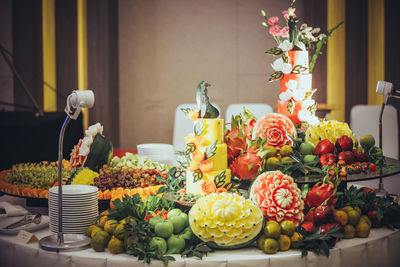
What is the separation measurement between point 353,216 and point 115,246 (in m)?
0.88

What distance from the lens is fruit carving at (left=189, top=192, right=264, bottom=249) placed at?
1.54 metres

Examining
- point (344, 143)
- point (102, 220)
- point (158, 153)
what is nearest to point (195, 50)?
point (158, 153)

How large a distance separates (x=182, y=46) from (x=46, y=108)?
1.99m

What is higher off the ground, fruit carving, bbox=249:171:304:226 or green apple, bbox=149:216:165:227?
fruit carving, bbox=249:171:304:226

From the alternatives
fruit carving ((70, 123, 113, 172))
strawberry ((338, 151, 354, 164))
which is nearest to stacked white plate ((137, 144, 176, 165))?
fruit carving ((70, 123, 113, 172))

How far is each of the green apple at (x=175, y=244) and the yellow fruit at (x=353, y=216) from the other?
642mm

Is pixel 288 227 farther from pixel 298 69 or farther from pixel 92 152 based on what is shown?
pixel 92 152

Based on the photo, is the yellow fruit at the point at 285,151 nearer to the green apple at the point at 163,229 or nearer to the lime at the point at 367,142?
the lime at the point at 367,142

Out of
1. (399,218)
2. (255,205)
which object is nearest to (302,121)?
(399,218)

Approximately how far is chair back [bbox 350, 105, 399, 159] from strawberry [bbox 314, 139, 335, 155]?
2.72 metres

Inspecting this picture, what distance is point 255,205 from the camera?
63.8 inches

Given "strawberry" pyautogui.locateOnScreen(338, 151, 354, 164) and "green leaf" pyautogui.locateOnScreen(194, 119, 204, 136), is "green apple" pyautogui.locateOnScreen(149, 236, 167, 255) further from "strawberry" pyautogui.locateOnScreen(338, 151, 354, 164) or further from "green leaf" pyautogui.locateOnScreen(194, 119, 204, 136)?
"strawberry" pyautogui.locateOnScreen(338, 151, 354, 164)

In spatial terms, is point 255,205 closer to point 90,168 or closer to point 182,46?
point 90,168

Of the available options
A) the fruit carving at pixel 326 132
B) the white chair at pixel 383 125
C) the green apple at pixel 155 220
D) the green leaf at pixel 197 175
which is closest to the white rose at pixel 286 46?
the fruit carving at pixel 326 132
